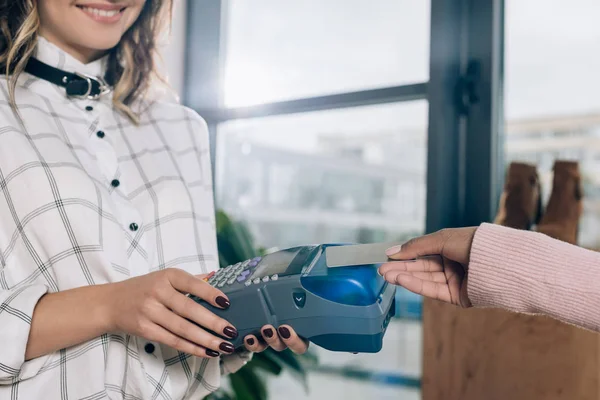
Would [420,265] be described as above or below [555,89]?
below

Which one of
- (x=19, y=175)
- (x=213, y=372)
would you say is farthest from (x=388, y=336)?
(x=19, y=175)

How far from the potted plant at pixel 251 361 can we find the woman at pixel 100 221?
0.58m

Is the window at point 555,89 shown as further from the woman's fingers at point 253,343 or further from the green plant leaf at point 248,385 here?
the woman's fingers at point 253,343

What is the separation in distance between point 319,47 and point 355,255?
137 centimetres

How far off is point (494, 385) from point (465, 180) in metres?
0.59

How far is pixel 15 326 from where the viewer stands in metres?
0.78

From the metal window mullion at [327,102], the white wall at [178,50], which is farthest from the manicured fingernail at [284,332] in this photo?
the white wall at [178,50]

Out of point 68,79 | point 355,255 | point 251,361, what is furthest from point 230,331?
point 251,361

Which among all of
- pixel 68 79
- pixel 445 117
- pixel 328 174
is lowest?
pixel 328 174

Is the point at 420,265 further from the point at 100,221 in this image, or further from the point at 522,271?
the point at 100,221

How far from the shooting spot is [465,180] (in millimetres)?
1634

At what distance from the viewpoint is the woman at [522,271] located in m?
0.76

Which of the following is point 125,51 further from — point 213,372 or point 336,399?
point 336,399

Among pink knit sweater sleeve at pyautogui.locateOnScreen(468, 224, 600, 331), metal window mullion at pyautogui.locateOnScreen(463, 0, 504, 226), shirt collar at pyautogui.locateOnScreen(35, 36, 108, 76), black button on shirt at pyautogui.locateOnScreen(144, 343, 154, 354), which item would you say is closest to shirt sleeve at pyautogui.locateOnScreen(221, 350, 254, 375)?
black button on shirt at pyautogui.locateOnScreen(144, 343, 154, 354)
